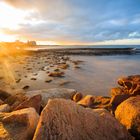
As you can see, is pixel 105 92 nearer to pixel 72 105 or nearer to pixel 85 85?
pixel 85 85

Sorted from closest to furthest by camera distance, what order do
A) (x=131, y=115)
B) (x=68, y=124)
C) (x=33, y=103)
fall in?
(x=68, y=124) → (x=131, y=115) → (x=33, y=103)

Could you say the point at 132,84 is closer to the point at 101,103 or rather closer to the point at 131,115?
the point at 101,103

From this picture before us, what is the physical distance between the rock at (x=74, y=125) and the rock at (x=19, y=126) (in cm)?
43

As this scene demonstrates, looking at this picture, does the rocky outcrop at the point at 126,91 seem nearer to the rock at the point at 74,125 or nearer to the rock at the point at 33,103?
the rock at the point at 74,125

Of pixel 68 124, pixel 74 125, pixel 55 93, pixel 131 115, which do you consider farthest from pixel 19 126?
pixel 55 93

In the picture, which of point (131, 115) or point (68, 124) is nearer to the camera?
point (68, 124)

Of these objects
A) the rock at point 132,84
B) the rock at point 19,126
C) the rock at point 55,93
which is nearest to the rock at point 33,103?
the rock at point 19,126

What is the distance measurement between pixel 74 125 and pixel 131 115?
64.1 inches

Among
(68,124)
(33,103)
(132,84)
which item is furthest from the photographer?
(132,84)

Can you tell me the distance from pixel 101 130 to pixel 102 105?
10.2ft

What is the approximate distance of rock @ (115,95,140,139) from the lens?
4.64 m

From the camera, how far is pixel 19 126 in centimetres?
422

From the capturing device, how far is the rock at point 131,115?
4637 mm

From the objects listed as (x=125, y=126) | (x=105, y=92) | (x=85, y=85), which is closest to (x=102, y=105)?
(x=125, y=126)
